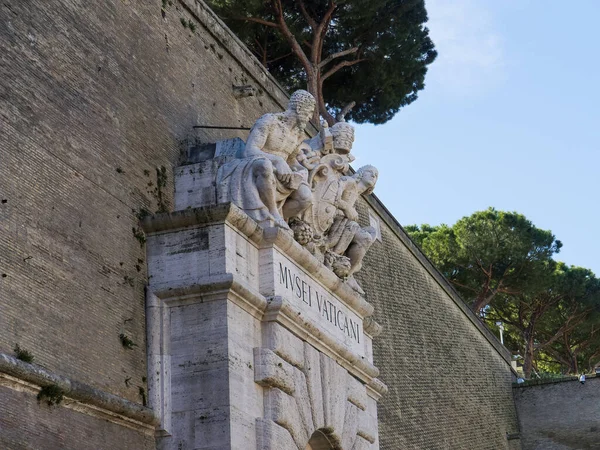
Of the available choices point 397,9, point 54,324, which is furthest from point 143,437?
point 397,9

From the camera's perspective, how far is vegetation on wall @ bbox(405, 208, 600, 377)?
2786cm

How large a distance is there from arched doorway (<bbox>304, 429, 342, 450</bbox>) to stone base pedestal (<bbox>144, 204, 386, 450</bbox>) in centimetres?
3

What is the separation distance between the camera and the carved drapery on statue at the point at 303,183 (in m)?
9.95

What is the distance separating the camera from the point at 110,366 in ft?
28.3

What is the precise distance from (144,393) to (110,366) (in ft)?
1.52

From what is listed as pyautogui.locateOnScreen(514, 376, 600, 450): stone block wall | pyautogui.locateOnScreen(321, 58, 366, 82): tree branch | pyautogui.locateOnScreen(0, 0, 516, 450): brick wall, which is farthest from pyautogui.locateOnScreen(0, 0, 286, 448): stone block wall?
pyautogui.locateOnScreen(514, 376, 600, 450): stone block wall

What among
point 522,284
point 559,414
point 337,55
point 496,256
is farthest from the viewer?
point 522,284

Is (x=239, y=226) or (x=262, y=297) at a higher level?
(x=239, y=226)

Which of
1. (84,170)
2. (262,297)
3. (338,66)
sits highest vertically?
(338,66)

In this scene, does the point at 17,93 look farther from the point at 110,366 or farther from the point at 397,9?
the point at 397,9

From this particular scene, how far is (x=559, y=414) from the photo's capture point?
21500mm

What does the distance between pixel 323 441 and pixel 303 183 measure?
2363 millimetres

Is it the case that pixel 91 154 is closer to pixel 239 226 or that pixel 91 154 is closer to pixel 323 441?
pixel 239 226

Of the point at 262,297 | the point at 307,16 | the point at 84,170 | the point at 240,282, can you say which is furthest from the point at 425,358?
the point at 84,170
